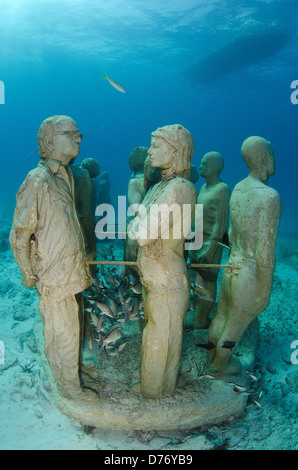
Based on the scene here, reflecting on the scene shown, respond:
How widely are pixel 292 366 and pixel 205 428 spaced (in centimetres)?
209

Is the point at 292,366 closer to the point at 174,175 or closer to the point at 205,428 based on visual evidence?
the point at 205,428

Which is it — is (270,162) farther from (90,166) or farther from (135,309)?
(90,166)

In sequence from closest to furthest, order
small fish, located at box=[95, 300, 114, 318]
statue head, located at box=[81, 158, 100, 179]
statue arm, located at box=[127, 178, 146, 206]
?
small fish, located at box=[95, 300, 114, 318] → statue arm, located at box=[127, 178, 146, 206] → statue head, located at box=[81, 158, 100, 179]

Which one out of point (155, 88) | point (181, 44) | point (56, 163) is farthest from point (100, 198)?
point (155, 88)

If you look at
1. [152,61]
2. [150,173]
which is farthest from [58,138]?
[152,61]

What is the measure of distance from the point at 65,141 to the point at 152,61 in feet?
180

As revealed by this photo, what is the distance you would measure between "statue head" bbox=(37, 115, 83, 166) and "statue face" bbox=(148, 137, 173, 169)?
2.63ft

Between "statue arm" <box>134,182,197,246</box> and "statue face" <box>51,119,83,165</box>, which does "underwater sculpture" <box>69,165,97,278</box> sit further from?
"statue arm" <box>134,182,197,246</box>

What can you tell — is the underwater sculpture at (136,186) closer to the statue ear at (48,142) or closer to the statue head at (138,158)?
the statue head at (138,158)

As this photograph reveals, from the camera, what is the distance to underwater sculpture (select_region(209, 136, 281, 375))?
10.1ft

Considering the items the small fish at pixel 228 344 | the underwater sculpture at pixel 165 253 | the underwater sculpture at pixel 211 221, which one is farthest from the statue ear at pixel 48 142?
the small fish at pixel 228 344

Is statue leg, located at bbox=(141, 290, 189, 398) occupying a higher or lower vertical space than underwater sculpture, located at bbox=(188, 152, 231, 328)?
lower

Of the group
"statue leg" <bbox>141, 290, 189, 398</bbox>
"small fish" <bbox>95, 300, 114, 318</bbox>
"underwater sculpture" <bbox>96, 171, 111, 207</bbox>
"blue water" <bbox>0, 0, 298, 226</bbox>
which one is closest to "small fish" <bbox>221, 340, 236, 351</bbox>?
"statue leg" <bbox>141, 290, 189, 398</bbox>

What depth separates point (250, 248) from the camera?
3.24 meters
